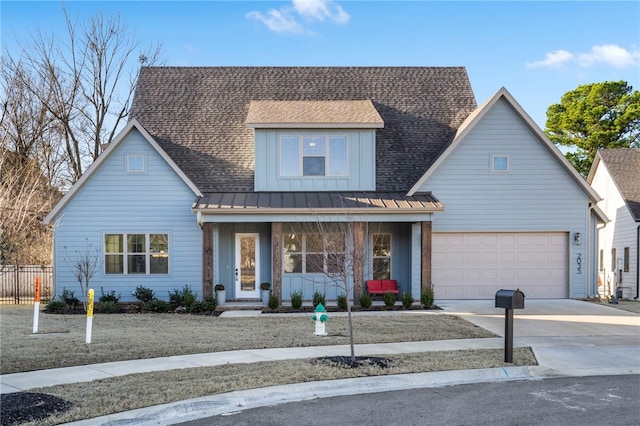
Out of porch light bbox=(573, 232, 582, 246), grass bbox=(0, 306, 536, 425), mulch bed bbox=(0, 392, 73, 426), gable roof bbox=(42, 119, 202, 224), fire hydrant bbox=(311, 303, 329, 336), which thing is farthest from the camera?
porch light bbox=(573, 232, 582, 246)

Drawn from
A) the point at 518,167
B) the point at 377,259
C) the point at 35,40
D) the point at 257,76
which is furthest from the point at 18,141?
the point at 518,167

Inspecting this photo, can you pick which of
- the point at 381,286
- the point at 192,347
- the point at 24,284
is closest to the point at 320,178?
the point at 381,286

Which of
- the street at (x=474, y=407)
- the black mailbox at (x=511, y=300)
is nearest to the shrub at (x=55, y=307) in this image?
the street at (x=474, y=407)

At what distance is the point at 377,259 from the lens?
21500 millimetres

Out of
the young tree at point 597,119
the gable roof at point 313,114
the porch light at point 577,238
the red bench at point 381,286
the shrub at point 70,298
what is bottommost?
the shrub at point 70,298

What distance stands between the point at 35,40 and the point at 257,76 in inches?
624

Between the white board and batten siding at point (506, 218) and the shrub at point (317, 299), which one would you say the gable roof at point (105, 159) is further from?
the white board and batten siding at point (506, 218)

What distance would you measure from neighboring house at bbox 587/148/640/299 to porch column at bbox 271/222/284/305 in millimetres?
14368

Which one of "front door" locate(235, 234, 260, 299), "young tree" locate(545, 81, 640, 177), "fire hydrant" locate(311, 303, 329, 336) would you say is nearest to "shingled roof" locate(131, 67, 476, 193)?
"front door" locate(235, 234, 260, 299)

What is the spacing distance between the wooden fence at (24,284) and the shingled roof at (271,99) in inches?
271

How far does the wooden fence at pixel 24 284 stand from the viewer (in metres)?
23.2

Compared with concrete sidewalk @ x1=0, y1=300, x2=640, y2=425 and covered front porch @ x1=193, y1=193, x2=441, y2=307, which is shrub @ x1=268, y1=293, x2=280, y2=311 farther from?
concrete sidewalk @ x1=0, y1=300, x2=640, y2=425

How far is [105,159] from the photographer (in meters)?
20.2

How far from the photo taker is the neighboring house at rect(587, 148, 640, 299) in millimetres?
26359
